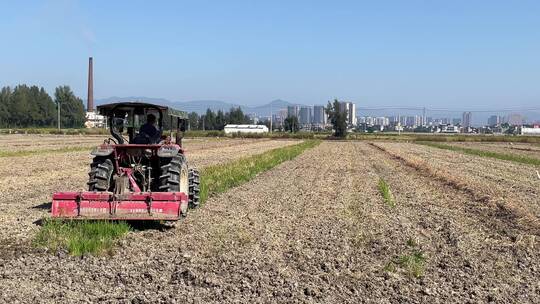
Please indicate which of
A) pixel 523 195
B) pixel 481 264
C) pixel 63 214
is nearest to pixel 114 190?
pixel 63 214

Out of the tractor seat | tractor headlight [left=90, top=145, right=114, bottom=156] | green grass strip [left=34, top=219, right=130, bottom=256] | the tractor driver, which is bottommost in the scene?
green grass strip [left=34, top=219, right=130, bottom=256]

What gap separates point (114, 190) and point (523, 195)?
452 inches

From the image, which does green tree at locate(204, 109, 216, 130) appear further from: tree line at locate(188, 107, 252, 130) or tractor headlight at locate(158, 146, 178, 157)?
tractor headlight at locate(158, 146, 178, 157)

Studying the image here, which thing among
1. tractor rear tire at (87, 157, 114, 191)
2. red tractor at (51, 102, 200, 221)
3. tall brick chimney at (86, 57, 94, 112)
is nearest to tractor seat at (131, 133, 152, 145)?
red tractor at (51, 102, 200, 221)

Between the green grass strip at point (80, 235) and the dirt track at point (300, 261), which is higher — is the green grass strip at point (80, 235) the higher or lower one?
the higher one

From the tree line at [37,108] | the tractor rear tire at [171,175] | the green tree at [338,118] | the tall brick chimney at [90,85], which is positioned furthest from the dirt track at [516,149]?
the tree line at [37,108]

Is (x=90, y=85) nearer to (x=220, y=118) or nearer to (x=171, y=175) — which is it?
(x=220, y=118)

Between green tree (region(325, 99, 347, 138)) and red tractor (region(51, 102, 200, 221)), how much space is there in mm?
106441

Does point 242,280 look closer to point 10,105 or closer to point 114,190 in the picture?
point 114,190

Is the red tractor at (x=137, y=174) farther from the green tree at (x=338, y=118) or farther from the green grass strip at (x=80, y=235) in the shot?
the green tree at (x=338, y=118)

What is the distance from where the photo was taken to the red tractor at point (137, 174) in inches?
392

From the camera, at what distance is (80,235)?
9148mm

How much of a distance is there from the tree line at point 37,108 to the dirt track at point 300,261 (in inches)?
5339

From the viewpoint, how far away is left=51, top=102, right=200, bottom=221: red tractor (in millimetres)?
9953
